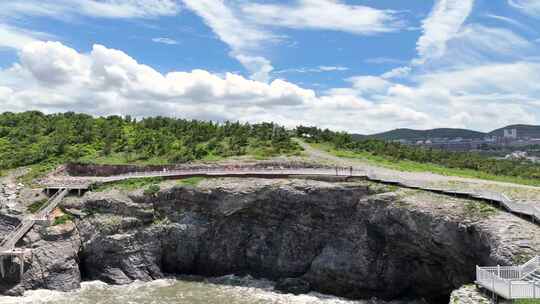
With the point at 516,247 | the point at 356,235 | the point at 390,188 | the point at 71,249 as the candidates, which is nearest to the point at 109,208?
the point at 71,249

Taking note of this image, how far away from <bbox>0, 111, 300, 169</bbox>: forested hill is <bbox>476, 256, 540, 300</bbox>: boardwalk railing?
4074 centimetres

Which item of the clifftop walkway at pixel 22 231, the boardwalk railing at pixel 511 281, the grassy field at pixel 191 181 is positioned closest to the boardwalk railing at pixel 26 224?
the clifftop walkway at pixel 22 231

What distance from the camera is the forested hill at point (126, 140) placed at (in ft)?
213

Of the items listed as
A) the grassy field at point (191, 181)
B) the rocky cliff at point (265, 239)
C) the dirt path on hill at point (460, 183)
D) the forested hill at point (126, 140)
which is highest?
the forested hill at point (126, 140)

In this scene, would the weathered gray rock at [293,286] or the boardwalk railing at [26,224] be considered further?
the weathered gray rock at [293,286]

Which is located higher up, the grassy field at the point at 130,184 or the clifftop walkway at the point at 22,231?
the grassy field at the point at 130,184

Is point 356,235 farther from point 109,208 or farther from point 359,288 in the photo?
point 109,208

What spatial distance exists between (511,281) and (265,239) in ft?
90.8

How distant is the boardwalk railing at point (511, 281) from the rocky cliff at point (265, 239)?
9.85m

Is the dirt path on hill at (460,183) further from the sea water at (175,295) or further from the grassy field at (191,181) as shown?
the grassy field at (191,181)

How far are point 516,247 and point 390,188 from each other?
14790 mm

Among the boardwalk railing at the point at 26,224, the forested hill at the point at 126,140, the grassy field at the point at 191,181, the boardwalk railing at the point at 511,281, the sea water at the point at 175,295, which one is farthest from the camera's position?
the forested hill at the point at 126,140

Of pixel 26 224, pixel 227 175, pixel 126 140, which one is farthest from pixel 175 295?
pixel 126 140

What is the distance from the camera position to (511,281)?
2477 centimetres
